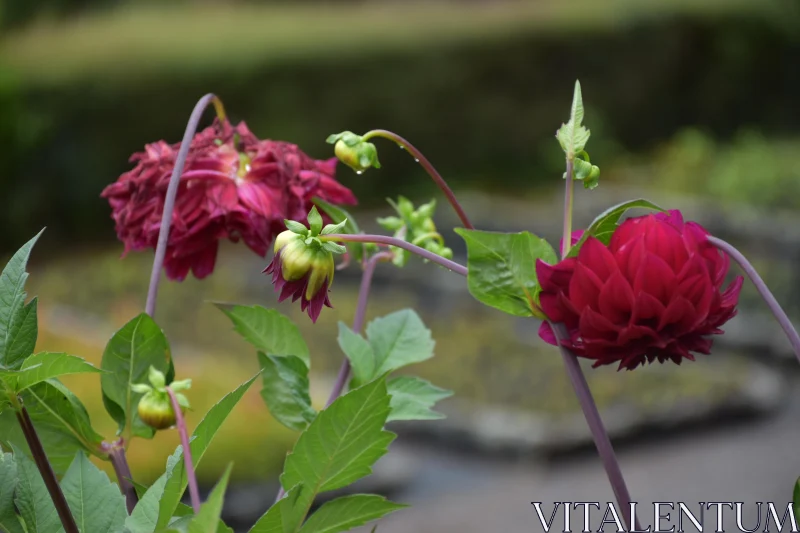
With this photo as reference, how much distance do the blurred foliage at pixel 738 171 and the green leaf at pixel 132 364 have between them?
430cm

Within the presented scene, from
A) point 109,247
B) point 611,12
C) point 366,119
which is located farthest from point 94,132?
point 611,12

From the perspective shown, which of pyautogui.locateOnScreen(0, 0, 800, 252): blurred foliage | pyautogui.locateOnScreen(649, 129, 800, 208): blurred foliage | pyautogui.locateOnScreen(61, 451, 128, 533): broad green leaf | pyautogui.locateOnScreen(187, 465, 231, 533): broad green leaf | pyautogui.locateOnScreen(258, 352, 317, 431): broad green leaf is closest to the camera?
pyautogui.locateOnScreen(187, 465, 231, 533): broad green leaf

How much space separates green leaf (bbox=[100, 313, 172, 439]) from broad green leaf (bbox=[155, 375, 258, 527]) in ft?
0.31

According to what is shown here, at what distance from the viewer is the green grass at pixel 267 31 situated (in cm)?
562

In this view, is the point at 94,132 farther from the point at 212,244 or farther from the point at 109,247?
the point at 212,244

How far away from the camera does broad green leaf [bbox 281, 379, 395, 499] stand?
397 mm

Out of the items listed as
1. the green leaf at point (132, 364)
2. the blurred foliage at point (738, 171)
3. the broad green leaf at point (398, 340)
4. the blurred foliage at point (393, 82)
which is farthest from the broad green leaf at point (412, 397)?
the blurred foliage at point (393, 82)

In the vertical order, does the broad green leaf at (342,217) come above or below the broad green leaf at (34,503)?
above

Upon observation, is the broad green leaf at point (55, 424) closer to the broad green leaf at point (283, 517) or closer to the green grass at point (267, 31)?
the broad green leaf at point (283, 517)

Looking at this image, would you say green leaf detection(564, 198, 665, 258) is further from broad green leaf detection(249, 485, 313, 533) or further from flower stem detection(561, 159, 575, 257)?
broad green leaf detection(249, 485, 313, 533)

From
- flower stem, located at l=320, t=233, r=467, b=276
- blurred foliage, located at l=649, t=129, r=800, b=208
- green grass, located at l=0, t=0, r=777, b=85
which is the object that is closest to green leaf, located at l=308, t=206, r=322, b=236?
flower stem, located at l=320, t=233, r=467, b=276

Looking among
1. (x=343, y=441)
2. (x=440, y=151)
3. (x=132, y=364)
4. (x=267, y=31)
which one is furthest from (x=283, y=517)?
(x=267, y=31)

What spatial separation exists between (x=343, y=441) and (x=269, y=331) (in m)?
0.16

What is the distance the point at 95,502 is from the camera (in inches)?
17.1
